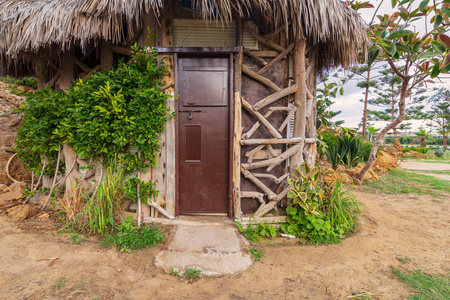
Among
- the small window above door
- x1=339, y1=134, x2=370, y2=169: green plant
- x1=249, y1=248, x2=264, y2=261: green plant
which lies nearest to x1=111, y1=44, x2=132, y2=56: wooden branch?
the small window above door

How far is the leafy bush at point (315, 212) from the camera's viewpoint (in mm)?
2750

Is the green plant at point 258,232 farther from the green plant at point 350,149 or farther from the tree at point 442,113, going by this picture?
the tree at point 442,113

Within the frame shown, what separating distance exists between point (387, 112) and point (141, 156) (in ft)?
86.2

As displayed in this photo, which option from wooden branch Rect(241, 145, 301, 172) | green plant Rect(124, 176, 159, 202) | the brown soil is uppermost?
wooden branch Rect(241, 145, 301, 172)

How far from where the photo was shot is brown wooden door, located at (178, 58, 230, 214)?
3.05 meters

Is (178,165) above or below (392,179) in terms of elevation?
above

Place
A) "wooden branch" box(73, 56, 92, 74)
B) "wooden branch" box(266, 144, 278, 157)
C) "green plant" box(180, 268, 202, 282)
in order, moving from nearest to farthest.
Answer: "green plant" box(180, 268, 202, 282), "wooden branch" box(266, 144, 278, 157), "wooden branch" box(73, 56, 92, 74)

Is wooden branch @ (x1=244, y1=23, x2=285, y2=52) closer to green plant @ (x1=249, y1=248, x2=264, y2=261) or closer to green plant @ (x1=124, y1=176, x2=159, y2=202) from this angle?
green plant @ (x1=124, y1=176, x2=159, y2=202)

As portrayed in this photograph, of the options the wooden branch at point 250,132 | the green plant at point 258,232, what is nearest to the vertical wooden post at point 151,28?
the wooden branch at point 250,132

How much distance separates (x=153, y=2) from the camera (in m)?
2.53

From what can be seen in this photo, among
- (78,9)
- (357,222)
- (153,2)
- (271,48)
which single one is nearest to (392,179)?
(357,222)

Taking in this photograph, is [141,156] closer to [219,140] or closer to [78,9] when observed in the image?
[219,140]

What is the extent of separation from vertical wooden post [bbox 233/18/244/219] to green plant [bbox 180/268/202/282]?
44.2 inches

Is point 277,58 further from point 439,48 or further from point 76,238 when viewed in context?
point 76,238
